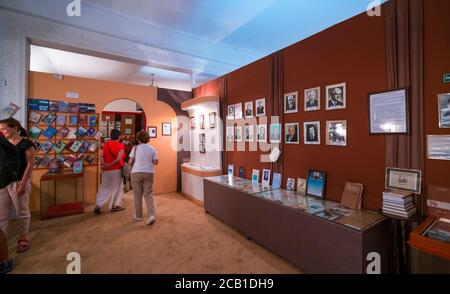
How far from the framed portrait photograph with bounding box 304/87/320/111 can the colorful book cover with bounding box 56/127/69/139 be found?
4.82m

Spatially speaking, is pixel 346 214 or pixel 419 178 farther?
pixel 346 214

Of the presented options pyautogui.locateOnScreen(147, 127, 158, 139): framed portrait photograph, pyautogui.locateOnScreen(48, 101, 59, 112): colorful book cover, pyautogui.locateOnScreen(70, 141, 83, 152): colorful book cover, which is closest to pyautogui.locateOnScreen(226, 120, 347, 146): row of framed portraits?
pyautogui.locateOnScreen(147, 127, 158, 139): framed portrait photograph

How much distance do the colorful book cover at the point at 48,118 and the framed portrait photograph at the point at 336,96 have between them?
5.14 meters

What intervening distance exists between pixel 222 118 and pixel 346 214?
9.99 ft

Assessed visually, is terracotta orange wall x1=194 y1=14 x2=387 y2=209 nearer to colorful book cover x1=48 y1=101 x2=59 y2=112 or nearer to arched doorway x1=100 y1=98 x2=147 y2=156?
colorful book cover x1=48 y1=101 x2=59 y2=112

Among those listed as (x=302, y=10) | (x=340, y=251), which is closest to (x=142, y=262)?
(x=340, y=251)

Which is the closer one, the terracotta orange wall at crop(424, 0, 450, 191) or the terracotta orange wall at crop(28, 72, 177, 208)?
the terracotta orange wall at crop(424, 0, 450, 191)

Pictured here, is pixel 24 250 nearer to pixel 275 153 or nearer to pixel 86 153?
pixel 86 153

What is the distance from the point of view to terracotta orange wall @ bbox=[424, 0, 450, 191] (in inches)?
67.5

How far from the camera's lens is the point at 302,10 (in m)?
4.45

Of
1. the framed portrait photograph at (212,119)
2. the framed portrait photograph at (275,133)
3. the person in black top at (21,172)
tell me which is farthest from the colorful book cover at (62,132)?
the framed portrait photograph at (275,133)

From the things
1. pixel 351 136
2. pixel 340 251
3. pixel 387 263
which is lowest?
A: pixel 387 263

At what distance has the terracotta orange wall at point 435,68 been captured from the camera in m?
1.71

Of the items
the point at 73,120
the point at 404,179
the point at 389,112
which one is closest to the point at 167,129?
the point at 73,120
